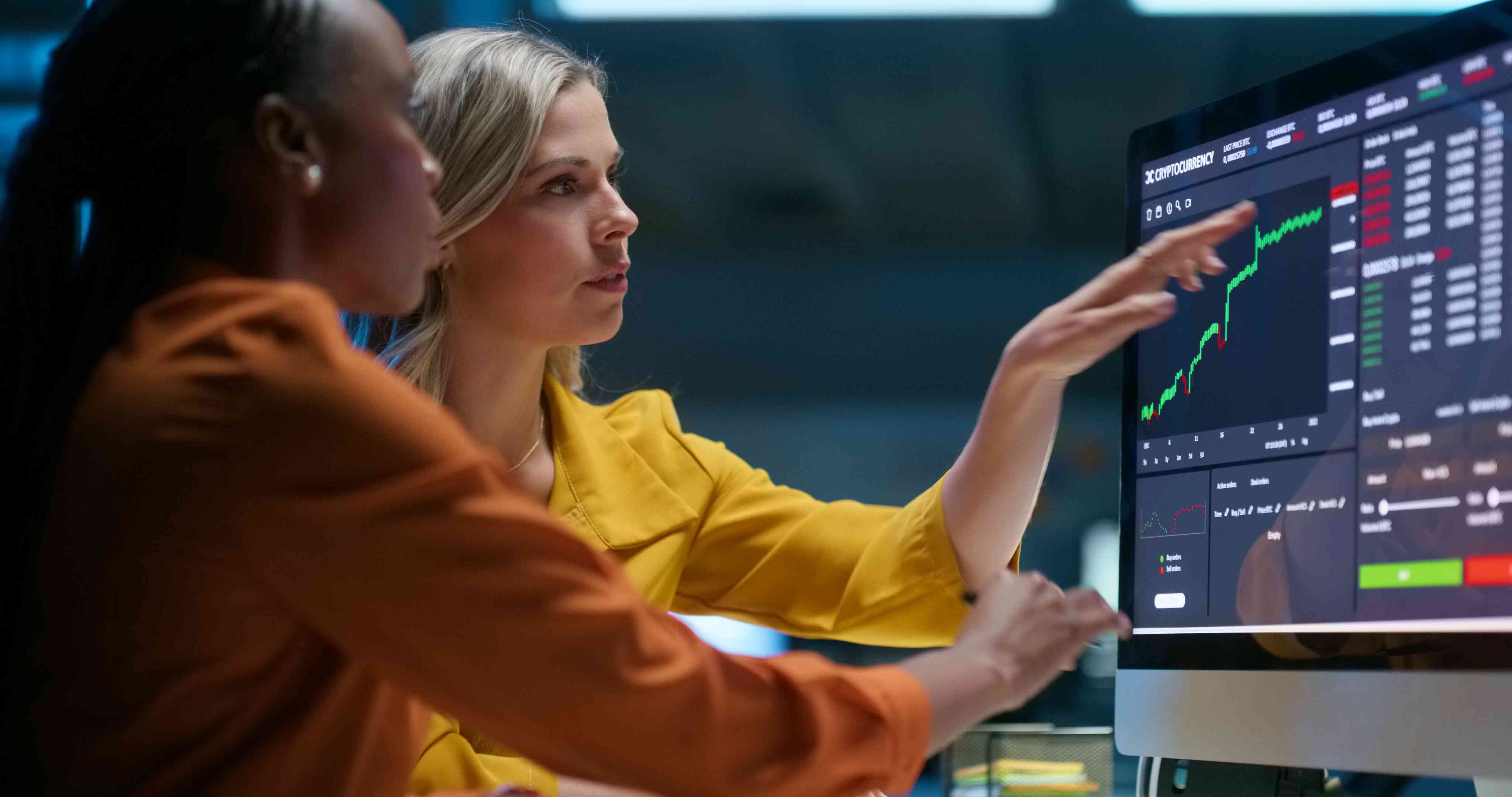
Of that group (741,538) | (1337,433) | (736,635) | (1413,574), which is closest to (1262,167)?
(1337,433)

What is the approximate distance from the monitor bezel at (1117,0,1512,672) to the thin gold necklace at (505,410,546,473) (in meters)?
0.67

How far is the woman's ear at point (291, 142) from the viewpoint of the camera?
0.76 meters

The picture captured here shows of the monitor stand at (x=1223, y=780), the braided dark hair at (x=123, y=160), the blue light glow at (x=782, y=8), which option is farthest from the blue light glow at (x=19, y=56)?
the blue light glow at (x=782, y=8)

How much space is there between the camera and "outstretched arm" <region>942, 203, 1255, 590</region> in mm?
1072

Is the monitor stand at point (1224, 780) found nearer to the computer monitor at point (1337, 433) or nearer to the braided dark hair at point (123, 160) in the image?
the computer monitor at point (1337, 433)

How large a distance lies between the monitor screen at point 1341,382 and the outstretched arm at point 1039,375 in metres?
0.05

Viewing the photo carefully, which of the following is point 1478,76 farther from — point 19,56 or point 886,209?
point 886,209

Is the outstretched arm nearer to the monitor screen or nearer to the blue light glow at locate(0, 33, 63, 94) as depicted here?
the monitor screen

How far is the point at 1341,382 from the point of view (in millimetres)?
986

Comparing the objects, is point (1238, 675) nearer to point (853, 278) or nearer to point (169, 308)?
point (169, 308)

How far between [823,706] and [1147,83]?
16.7 feet

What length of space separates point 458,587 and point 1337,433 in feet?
2.17

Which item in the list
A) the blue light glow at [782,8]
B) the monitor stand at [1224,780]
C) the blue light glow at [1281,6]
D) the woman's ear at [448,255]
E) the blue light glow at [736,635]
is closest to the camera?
the monitor stand at [1224,780]

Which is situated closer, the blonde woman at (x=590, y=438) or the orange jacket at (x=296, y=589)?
→ the orange jacket at (x=296, y=589)
